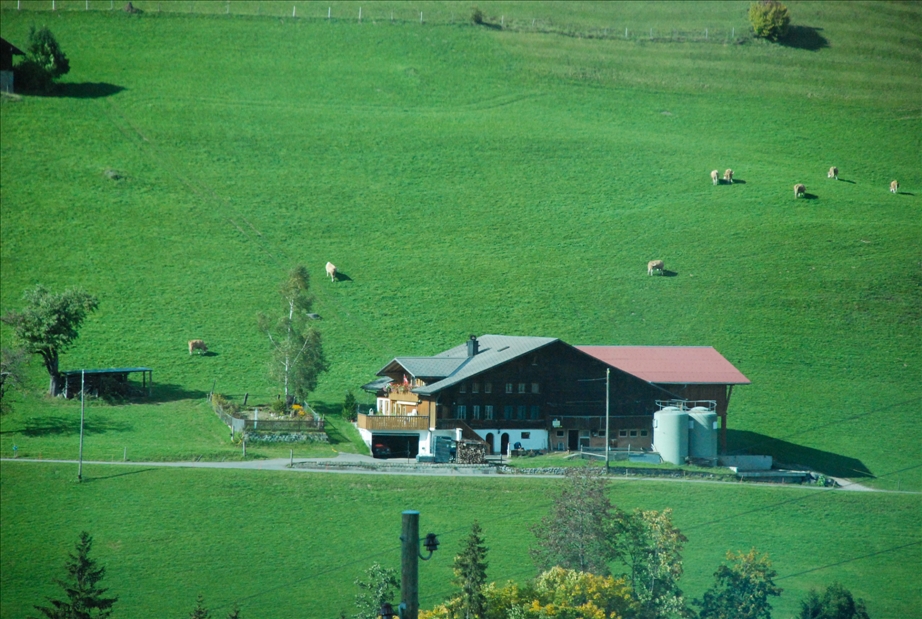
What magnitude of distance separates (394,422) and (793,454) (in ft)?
70.2

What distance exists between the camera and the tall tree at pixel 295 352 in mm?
62625

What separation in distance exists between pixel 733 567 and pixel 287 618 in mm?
15884

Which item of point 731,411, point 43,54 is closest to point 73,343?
point 731,411

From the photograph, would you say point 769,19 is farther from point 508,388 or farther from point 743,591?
point 743,591

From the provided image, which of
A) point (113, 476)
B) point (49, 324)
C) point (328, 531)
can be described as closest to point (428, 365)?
point (328, 531)

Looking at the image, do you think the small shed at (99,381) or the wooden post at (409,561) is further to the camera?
the small shed at (99,381)

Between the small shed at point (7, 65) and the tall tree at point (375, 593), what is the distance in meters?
88.1

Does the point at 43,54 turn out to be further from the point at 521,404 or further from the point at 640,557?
the point at 640,557

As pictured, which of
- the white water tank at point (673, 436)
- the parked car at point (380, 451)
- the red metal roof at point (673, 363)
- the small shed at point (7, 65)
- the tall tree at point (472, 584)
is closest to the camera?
the tall tree at point (472, 584)

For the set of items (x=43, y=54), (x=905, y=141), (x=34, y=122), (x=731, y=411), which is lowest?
(x=731, y=411)

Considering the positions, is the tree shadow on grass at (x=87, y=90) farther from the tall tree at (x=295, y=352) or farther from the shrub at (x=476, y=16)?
the tall tree at (x=295, y=352)

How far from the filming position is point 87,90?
111062 millimetres

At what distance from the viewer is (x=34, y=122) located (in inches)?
3996

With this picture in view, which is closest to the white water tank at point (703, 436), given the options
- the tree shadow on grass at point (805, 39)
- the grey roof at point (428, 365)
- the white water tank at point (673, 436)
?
the white water tank at point (673, 436)
